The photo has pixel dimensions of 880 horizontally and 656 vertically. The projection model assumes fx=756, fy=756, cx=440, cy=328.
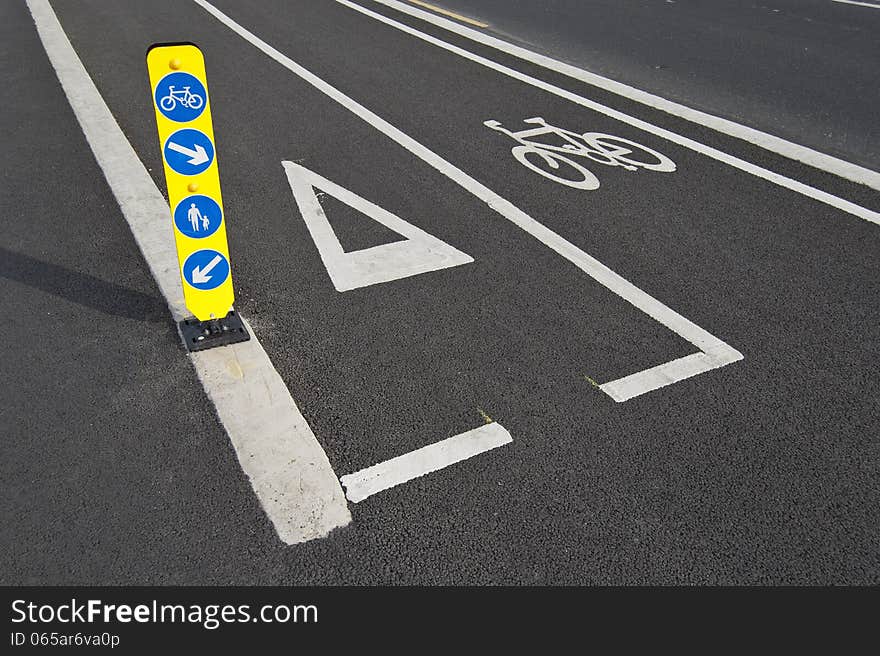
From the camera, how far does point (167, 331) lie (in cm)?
436

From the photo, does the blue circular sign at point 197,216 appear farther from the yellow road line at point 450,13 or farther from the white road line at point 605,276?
the yellow road line at point 450,13

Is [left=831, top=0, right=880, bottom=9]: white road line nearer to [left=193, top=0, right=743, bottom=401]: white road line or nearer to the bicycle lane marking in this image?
the bicycle lane marking

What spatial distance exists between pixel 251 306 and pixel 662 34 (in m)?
9.06

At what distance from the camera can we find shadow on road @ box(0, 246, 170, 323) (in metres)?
4.54

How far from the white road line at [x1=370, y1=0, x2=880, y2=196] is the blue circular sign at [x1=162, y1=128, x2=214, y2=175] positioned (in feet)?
16.2

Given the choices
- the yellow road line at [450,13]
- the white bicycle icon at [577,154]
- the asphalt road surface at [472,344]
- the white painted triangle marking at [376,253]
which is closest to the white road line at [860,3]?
the asphalt road surface at [472,344]

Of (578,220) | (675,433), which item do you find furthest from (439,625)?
(578,220)

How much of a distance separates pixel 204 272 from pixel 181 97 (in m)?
0.93

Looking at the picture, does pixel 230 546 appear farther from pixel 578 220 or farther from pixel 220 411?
pixel 578 220

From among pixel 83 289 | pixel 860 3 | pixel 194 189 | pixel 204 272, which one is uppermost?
pixel 860 3

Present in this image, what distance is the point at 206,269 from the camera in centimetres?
406

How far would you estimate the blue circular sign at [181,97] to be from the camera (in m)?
3.51

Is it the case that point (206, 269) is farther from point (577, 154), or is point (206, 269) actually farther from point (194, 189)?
point (577, 154)

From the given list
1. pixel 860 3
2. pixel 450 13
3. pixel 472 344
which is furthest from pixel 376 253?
pixel 860 3
